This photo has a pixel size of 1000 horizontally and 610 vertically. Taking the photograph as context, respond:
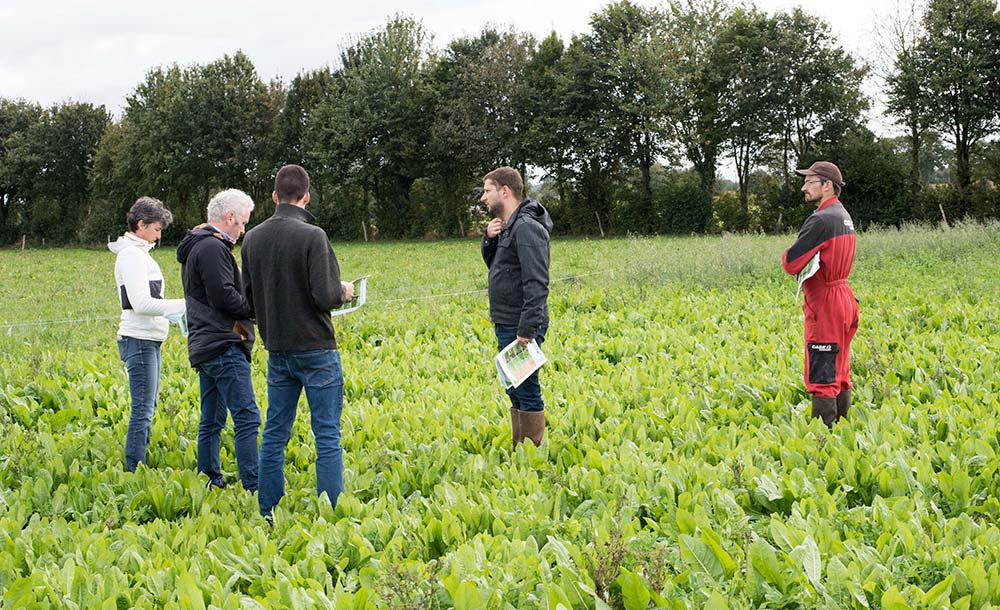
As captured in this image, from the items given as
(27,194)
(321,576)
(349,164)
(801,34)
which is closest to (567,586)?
(321,576)

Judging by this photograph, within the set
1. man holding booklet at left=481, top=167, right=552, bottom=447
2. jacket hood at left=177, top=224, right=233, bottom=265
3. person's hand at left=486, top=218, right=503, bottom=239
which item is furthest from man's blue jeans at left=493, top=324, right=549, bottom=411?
jacket hood at left=177, top=224, right=233, bottom=265

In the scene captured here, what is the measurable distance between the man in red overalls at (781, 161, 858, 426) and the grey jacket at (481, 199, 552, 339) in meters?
1.95

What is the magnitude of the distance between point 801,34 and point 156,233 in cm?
3765

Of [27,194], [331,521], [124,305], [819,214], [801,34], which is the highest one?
[801,34]

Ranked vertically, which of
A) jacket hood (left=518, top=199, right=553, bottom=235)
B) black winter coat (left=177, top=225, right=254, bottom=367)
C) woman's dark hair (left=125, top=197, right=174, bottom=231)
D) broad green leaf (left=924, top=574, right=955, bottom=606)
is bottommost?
broad green leaf (left=924, top=574, right=955, bottom=606)

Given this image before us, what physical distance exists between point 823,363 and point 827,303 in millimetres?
440

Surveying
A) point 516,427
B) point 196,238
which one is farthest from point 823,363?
point 196,238

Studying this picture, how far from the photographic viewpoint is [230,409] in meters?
5.18

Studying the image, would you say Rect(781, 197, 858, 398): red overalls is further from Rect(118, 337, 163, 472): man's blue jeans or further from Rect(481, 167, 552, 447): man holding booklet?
Rect(118, 337, 163, 472): man's blue jeans

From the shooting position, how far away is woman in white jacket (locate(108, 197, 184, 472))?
544cm

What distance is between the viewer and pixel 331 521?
14.7 ft

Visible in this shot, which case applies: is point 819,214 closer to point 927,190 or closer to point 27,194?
point 927,190

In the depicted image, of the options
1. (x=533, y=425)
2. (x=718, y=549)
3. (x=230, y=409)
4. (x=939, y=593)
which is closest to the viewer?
(x=939, y=593)

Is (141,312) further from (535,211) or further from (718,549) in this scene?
(718,549)
